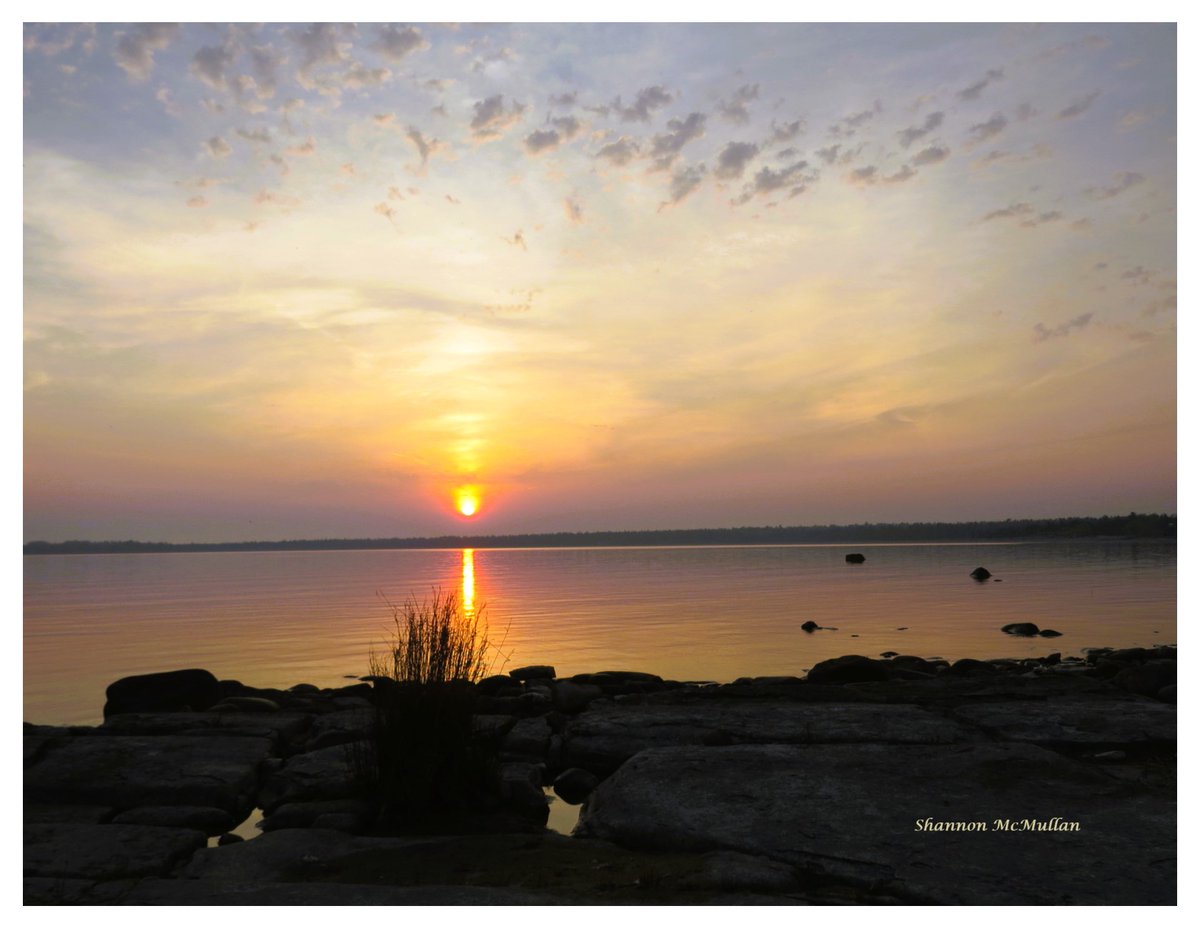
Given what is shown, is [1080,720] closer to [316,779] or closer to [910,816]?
[910,816]

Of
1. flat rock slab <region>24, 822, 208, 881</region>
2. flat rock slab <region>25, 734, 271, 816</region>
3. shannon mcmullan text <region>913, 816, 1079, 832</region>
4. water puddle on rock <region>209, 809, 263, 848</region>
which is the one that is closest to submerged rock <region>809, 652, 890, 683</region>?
shannon mcmullan text <region>913, 816, 1079, 832</region>

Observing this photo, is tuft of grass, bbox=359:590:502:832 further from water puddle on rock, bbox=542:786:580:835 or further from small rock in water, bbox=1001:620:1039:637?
small rock in water, bbox=1001:620:1039:637

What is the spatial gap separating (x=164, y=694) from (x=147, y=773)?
4855 mm

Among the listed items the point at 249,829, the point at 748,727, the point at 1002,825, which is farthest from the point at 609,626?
the point at 1002,825

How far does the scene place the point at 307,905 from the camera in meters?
4.72

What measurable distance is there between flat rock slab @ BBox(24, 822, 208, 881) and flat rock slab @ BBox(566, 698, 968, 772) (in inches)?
149

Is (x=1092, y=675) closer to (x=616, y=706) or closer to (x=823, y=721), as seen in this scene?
(x=823, y=721)

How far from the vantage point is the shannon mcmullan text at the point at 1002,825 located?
566 cm

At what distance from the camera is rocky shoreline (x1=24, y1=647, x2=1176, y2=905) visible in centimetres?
502

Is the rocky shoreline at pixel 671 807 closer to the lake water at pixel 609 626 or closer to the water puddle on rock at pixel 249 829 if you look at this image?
the water puddle on rock at pixel 249 829

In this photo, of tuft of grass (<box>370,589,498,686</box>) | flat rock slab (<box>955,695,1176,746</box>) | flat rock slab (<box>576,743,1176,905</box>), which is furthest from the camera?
flat rock slab (<box>955,695,1176,746</box>)

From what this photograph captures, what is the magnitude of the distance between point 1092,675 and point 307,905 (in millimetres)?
12484

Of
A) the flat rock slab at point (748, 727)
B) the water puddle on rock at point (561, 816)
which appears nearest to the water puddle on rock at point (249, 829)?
the water puddle on rock at point (561, 816)

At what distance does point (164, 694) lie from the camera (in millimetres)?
12008
